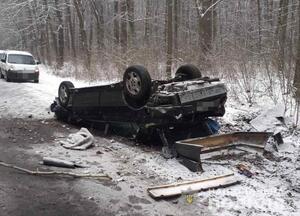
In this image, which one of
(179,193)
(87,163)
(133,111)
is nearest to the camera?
(179,193)

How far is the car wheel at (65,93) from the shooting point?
995 centimetres

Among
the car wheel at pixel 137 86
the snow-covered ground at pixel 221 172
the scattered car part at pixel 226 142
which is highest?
the car wheel at pixel 137 86

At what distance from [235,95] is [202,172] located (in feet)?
19.4

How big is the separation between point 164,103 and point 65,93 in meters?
3.93

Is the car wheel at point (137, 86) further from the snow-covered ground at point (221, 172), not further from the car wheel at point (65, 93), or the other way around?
the car wheel at point (65, 93)

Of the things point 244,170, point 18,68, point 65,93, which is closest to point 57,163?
point 244,170

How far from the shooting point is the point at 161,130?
23.7ft

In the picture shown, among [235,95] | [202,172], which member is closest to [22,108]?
[235,95]

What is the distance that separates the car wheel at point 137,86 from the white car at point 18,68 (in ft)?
46.2

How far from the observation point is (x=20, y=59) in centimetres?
2164

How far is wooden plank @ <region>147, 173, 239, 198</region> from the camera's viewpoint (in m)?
5.31

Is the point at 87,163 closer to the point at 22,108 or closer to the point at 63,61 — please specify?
the point at 22,108

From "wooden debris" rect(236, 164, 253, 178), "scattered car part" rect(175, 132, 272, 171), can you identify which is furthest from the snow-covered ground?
"scattered car part" rect(175, 132, 272, 171)

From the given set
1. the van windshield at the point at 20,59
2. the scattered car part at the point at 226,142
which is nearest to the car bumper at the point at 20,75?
the van windshield at the point at 20,59
